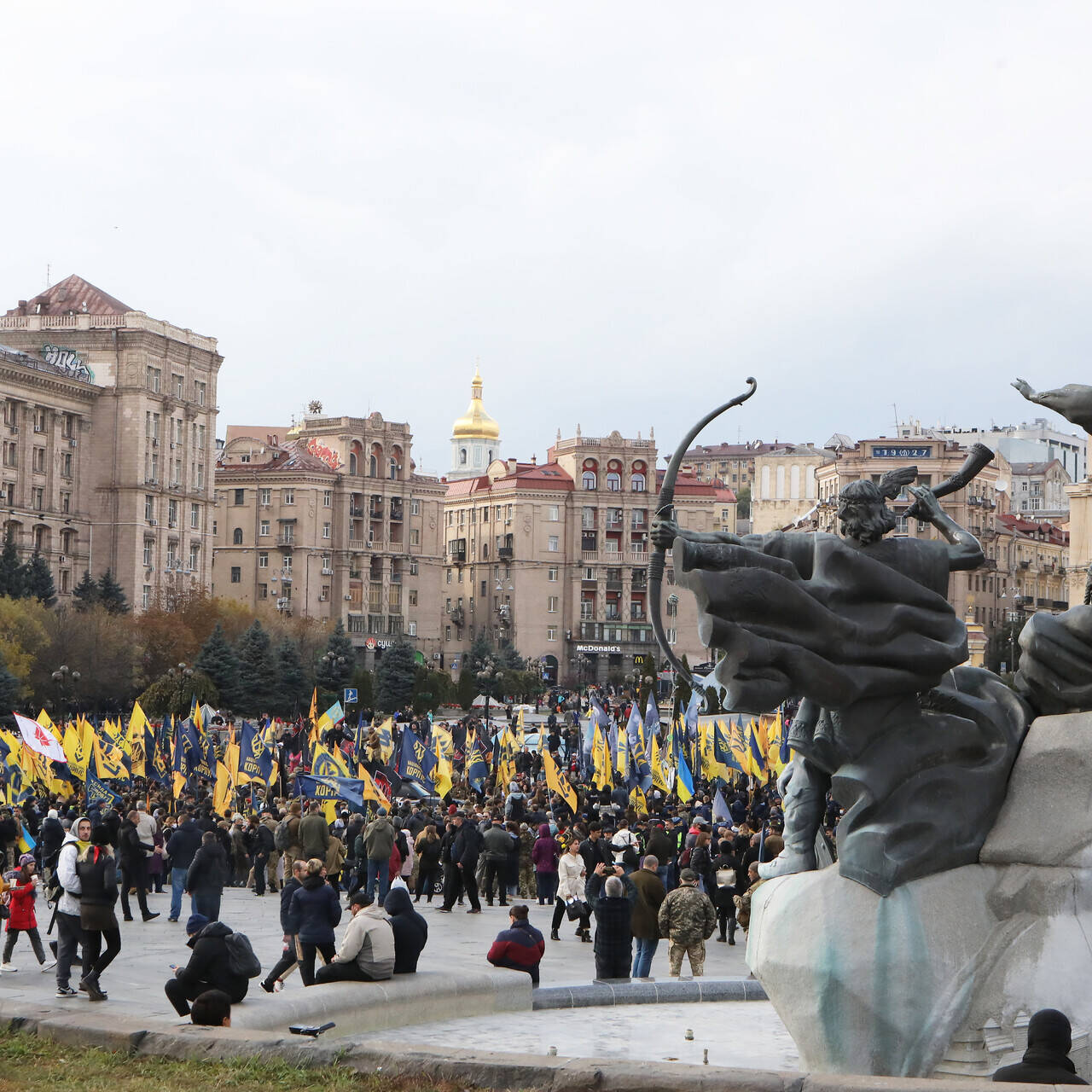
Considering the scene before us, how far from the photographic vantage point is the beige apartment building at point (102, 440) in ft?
280

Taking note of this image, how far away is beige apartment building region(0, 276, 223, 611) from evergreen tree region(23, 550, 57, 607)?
16.1 metres

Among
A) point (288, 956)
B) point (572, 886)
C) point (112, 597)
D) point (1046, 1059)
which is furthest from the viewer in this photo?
point (112, 597)

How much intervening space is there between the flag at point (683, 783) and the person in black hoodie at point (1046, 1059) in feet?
60.3

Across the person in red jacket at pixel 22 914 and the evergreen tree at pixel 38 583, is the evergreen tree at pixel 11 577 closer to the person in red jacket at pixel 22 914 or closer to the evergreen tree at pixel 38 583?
the evergreen tree at pixel 38 583

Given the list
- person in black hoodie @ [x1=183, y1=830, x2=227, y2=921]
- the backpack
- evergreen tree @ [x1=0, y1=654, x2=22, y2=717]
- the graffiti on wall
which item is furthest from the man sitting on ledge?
the graffiti on wall

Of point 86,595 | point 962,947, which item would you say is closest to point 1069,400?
point 962,947

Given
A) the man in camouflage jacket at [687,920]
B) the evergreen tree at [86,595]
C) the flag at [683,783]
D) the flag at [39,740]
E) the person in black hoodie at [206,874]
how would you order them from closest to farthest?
the man in camouflage jacket at [687,920] → the person in black hoodie at [206,874] → the flag at [39,740] → the flag at [683,783] → the evergreen tree at [86,595]

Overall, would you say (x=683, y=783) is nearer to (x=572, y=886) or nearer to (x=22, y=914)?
(x=572, y=886)

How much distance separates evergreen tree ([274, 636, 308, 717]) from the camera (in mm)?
64688

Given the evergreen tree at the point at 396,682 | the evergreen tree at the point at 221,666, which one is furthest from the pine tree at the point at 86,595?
the evergreen tree at the point at 396,682

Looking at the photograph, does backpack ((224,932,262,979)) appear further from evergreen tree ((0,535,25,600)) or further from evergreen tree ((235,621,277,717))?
evergreen tree ((0,535,25,600))

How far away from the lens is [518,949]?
1338cm

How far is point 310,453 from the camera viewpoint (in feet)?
355

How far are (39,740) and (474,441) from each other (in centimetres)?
12085
